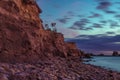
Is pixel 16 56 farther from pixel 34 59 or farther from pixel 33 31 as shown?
pixel 33 31

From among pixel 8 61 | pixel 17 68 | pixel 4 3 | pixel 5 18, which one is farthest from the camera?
pixel 4 3

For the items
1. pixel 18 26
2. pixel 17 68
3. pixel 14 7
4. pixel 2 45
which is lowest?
pixel 17 68

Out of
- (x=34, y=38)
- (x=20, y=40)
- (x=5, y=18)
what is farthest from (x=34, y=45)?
(x=5, y=18)

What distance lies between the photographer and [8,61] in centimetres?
2697

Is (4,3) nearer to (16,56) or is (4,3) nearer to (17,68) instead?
(16,56)

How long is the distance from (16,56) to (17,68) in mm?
4931

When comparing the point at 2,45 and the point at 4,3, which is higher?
the point at 4,3

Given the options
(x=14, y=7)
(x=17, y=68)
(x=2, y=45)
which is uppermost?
(x=14, y=7)

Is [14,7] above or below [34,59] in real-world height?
above

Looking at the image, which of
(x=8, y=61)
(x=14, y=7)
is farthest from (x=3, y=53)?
(x=14, y=7)

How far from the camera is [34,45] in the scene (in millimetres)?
33031

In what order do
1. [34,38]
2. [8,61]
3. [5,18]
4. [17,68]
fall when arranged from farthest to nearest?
[34,38] → [5,18] → [8,61] → [17,68]

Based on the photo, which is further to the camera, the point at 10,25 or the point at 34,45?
the point at 34,45

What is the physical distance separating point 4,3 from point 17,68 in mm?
10599
